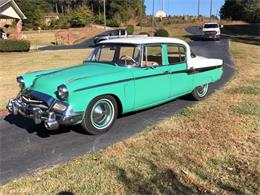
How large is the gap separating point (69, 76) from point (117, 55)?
1191mm

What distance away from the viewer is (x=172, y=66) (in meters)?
7.46

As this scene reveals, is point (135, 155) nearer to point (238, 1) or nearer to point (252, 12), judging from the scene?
point (252, 12)

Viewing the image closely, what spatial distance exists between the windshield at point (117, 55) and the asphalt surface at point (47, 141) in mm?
1112

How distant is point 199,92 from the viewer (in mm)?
8703

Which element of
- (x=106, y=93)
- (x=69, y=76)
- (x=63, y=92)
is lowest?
(x=106, y=93)

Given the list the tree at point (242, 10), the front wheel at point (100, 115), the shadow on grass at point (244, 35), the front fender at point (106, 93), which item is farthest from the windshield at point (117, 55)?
the tree at point (242, 10)

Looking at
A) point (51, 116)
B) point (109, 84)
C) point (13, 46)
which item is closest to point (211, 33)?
point (13, 46)

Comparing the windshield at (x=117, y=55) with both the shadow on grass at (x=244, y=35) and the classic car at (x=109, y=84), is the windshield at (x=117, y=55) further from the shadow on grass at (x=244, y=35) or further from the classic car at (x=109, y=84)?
the shadow on grass at (x=244, y=35)

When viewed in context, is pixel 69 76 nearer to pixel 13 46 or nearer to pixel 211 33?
pixel 13 46

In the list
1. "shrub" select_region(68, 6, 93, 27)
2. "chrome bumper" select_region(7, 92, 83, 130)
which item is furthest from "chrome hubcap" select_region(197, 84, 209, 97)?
→ "shrub" select_region(68, 6, 93, 27)

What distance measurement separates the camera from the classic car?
580cm

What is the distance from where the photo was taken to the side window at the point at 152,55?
22.8ft

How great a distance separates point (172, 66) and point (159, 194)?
379cm

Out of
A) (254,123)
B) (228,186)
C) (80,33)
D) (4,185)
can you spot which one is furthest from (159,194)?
(80,33)
